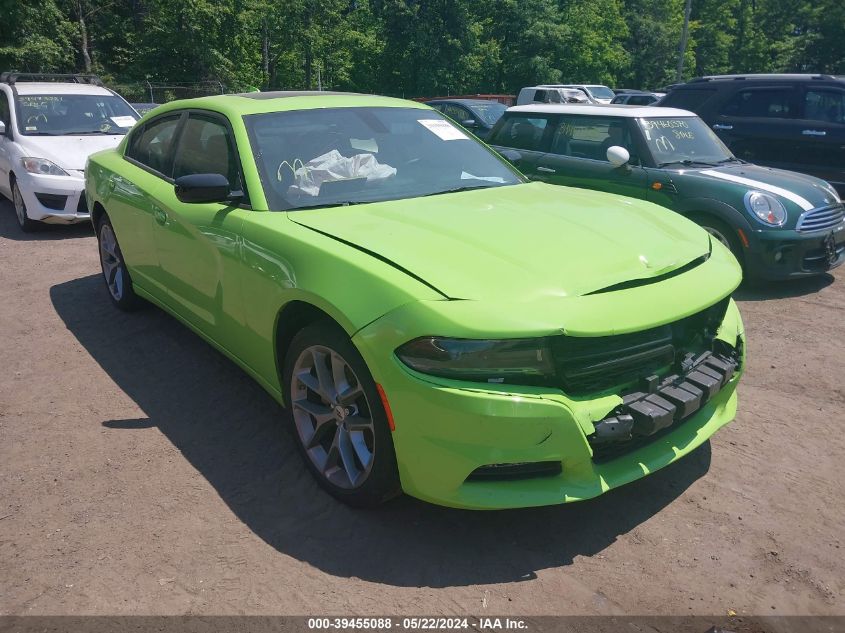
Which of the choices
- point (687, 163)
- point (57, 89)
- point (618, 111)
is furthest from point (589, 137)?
point (57, 89)

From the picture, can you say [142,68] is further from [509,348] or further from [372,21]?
[509,348]

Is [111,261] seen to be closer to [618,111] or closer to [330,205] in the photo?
[330,205]

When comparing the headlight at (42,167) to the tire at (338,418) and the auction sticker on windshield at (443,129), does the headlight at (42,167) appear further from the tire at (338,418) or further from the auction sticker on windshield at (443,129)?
the tire at (338,418)

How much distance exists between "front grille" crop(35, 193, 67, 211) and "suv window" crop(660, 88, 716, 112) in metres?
7.75

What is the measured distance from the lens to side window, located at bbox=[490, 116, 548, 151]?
311 inches

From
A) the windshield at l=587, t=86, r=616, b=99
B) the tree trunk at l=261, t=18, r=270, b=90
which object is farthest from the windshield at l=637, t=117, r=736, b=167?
the tree trunk at l=261, t=18, r=270, b=90

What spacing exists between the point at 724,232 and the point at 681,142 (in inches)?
48.3

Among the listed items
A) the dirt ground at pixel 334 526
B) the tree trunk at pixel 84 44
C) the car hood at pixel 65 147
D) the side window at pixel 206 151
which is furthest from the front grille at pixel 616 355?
the tree trunk at pixel 84 44

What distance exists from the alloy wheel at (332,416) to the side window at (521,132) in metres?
5.50

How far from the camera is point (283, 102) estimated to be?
406cm

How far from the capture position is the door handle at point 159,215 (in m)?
4.22

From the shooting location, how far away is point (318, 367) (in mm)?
3031

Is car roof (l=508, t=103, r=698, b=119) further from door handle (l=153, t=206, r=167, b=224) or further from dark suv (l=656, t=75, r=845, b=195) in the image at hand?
door handle (l=153, t=206, r=167, b=224)

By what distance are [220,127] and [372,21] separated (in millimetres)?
34433
